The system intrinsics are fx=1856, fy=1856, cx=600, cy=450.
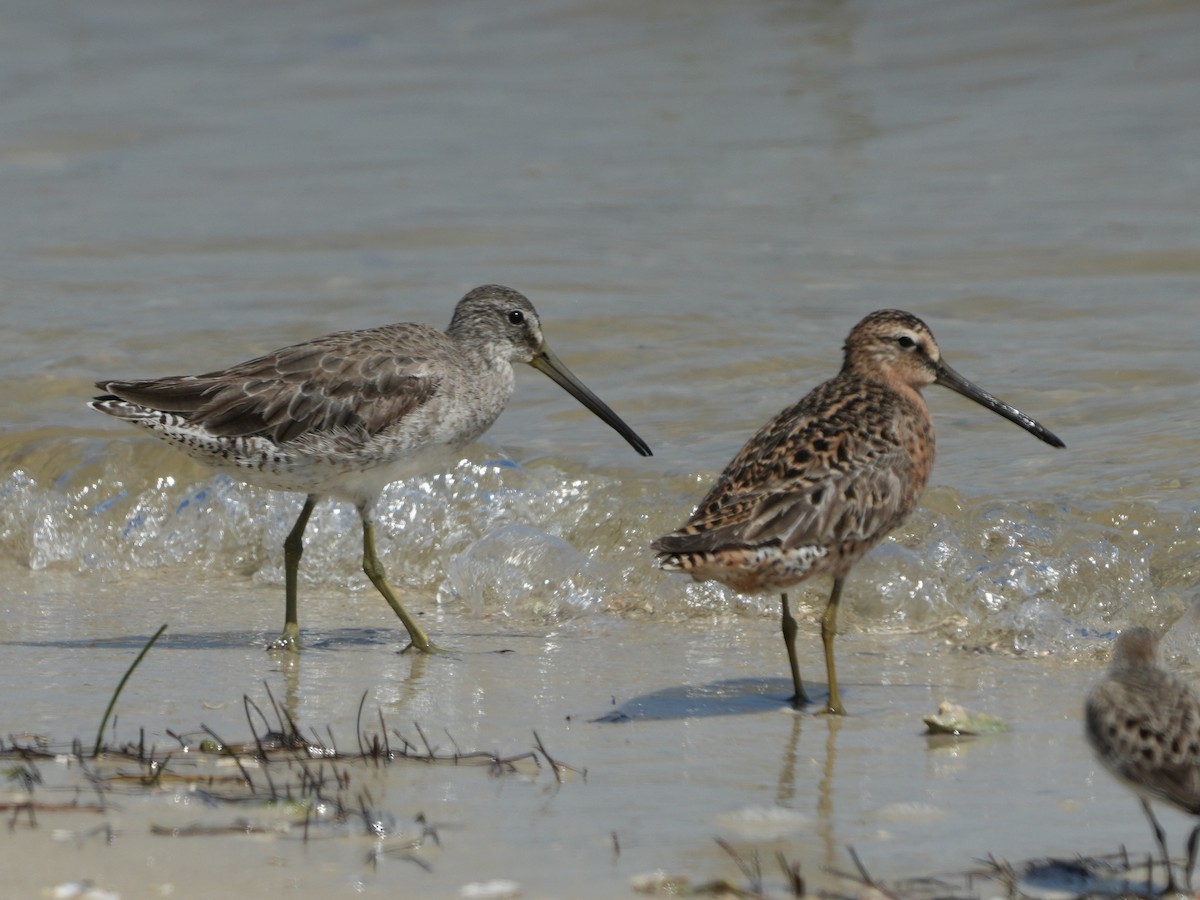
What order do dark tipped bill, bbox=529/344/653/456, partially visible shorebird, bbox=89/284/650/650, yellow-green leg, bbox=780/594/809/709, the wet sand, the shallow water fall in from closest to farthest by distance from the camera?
the wet sand → the shallow water → yellow-green leg, bbox=780/594/809/709 → partially visible shorebird, bbox=89/284/650/650 → dark tipped bill, bbox=529/344/653/456

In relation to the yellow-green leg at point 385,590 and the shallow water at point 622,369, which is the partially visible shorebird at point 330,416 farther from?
the shallow water at point 622,369

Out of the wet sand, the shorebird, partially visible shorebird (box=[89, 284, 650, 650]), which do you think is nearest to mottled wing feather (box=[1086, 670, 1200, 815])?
the shorebird

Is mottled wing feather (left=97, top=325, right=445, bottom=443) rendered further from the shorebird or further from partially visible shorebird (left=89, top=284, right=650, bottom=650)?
the shorebird

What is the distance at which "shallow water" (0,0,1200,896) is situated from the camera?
176 inches

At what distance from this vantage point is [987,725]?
191 inches

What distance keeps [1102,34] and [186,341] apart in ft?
27.1

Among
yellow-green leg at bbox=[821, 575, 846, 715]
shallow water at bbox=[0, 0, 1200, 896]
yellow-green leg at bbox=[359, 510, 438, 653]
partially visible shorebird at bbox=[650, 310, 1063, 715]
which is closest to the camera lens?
shallow water at bbox=[0, 0, 1200, 896]

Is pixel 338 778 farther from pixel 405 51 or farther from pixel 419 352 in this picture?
pixel 405 51

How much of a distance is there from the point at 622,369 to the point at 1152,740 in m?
5.95

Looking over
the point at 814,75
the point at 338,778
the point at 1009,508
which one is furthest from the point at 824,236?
the point at 338,778

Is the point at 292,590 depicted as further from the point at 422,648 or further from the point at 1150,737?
the point at 1150,737

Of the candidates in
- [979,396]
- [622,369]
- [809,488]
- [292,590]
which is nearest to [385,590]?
[292,590]

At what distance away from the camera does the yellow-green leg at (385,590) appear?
6047 millimetres

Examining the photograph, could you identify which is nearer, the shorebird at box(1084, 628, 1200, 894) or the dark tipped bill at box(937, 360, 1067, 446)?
the shorebird at box(1084, 628, 1200, 894)
